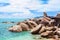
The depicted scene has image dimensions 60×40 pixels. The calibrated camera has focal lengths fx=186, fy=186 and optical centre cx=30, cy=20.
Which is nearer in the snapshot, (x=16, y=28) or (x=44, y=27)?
(x=44, y=27)

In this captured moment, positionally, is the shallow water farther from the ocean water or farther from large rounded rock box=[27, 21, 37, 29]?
large rounded rock box=[27, 21, 37, 29]

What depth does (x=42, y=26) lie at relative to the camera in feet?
26.1

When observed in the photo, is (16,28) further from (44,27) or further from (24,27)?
(44,27)

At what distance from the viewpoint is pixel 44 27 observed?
786cm

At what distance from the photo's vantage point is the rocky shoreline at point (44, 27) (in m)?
7.02

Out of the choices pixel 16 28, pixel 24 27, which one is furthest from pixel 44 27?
pixel 16 28

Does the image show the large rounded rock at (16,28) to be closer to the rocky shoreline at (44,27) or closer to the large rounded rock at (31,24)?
the rocky shoreline at (44,27)

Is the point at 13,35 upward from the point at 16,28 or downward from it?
downward

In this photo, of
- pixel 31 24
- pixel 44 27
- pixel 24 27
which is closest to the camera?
pixel 44 27

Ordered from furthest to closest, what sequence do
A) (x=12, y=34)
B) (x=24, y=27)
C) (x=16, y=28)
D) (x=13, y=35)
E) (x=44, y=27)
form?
(x=24, y=27) < (x=16, y=28) < (x=44, y=27) < (x=12, y=34) < (x=13, y=35)

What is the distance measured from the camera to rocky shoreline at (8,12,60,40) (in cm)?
702

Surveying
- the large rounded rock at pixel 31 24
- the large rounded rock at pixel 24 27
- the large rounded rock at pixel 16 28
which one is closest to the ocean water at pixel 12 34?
the large rounded rock at pixel 16 28

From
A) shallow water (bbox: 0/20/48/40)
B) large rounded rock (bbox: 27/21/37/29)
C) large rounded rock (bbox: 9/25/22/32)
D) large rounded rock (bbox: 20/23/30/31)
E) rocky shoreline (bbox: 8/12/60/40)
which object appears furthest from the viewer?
large rounded rock (bbox: 27/21/37/29)

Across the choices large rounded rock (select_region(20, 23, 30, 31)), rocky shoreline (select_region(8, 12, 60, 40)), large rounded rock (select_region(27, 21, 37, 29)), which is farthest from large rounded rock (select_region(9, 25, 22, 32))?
large rounded rock (select_region(27, 21, 37, 29))
